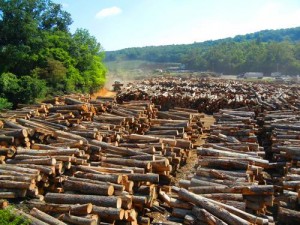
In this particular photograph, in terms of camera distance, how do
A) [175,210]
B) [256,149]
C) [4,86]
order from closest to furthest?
[175,210] → [256,149] → [4,86]

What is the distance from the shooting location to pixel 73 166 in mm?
10578

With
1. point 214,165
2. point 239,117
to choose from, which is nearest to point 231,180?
point 214,165

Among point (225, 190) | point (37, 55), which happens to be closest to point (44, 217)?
point (225, 190)

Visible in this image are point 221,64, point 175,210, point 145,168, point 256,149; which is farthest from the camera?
point 221,64

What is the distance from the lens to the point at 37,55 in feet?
84.3

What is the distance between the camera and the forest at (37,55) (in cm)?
2245

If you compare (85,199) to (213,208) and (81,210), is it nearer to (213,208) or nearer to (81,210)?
(81,210)

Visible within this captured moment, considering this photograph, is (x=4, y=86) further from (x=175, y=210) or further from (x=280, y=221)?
(x=280, y=221)

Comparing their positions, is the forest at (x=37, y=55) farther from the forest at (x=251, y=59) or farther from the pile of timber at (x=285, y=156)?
the forest at (x=251, y=59)

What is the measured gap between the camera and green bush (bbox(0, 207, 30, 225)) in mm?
7806

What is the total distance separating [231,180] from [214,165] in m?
1.23

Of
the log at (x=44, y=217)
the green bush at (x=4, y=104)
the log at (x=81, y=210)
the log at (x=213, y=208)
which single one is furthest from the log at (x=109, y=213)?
the green bush at (x=4, y=104)

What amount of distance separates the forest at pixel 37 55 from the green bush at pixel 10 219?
12917 mm

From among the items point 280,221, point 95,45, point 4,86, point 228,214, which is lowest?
point 280,221
